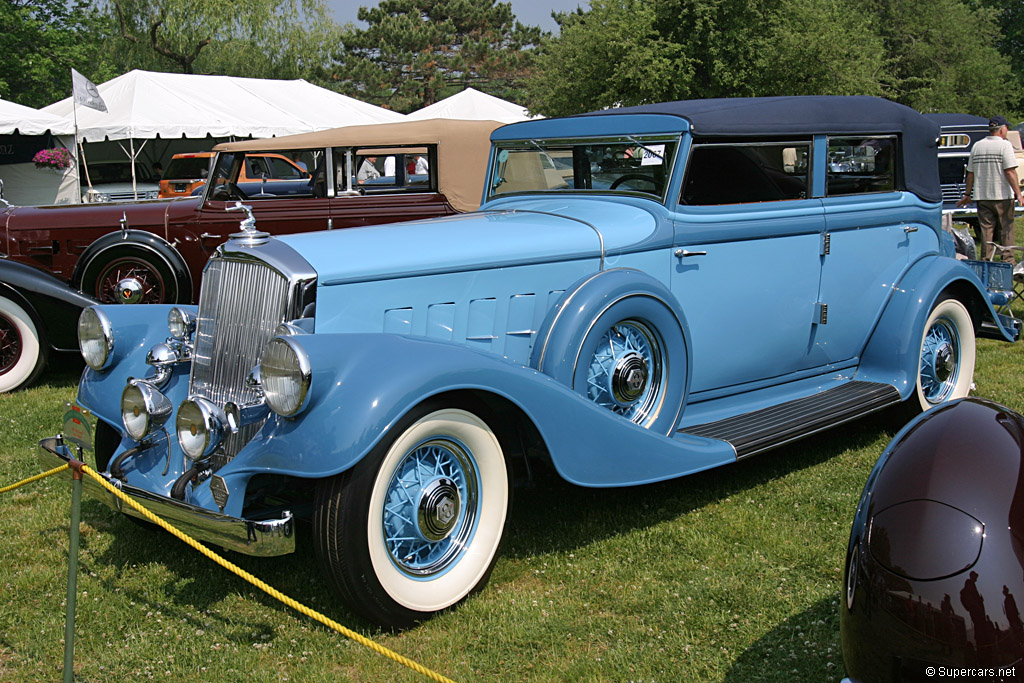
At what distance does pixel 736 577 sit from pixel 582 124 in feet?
7.91

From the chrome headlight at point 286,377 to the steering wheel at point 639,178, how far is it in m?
2.08

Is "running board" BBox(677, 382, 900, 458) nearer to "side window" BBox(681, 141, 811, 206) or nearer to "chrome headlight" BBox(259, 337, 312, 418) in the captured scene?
"side window" BBox(681, 141, 811, 206)

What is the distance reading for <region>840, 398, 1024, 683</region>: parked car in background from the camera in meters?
1.71

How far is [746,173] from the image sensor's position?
14.6 feet

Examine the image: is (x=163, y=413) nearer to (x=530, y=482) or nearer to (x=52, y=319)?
(x=530, y=482)

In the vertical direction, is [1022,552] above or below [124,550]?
above

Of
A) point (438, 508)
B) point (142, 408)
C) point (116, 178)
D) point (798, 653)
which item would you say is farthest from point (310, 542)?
point (116, 178)

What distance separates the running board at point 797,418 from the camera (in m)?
4.03

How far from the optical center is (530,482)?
356cm

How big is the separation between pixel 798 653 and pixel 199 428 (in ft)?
7.20

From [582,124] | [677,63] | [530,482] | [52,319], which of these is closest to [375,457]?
[530,482]

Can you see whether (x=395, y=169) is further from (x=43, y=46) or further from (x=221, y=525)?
(x=43, y=46)

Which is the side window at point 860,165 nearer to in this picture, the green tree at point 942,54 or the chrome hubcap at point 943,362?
the chrome hubcap at point 943,362

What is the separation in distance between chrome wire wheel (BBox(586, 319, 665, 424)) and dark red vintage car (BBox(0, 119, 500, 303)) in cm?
445
